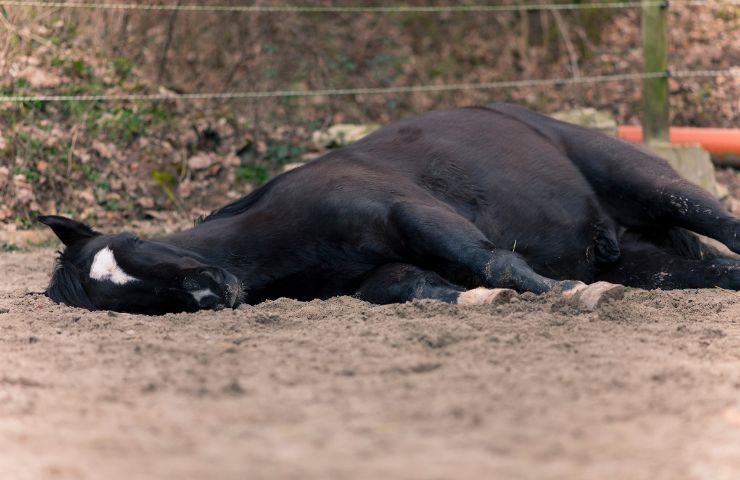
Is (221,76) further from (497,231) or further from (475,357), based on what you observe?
(475,357)

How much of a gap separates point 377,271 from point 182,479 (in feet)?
8.33

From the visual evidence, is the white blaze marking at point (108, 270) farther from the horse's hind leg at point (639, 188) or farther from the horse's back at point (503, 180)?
the horse's hind leg at point (639, 188)

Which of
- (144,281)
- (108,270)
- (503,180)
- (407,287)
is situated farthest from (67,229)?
(503,180)

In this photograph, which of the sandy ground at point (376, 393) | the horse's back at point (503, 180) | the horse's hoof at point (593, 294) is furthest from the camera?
the horse's back at point (503, 180)

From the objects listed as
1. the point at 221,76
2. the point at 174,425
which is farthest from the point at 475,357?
the point at 221,76

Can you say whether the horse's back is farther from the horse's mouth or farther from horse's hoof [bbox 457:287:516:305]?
the horse's mouth

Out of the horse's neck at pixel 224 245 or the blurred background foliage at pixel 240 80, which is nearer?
the horse's neck at pixel 224 245

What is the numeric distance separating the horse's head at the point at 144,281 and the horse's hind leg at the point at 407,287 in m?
0.60

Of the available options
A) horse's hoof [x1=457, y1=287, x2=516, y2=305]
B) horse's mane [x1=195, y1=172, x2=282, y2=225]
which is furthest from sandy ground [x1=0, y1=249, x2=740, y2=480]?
horse's mane [x1=195, y1=172, x2=282, y2=225]

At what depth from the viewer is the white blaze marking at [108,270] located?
173 inches

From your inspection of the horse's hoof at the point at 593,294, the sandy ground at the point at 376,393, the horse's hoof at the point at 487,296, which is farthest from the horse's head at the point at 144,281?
the horse's hoof at the point at 593,294

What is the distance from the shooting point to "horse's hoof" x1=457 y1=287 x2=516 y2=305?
4.15m

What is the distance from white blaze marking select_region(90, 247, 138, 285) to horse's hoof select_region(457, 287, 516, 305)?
1433 mm

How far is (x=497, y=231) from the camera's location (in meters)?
4.98
